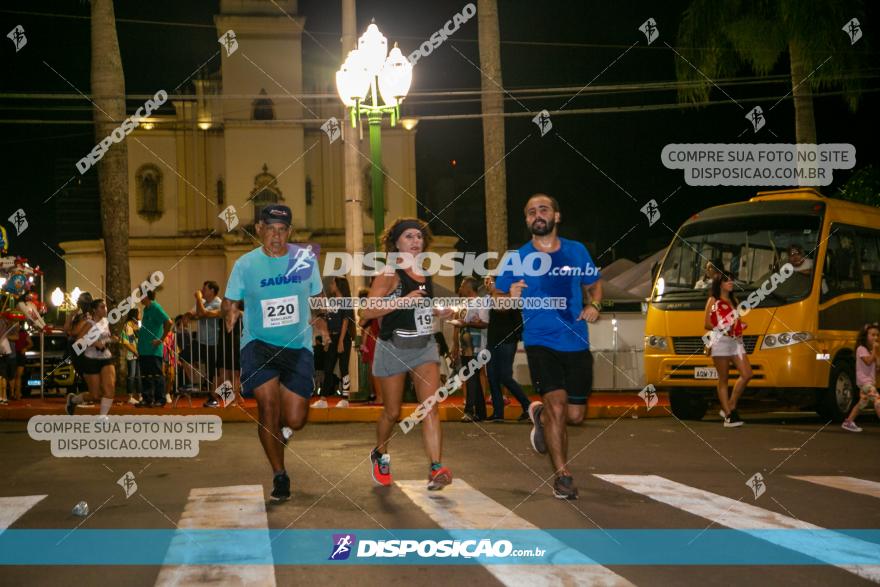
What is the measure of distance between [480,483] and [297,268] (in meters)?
2.29

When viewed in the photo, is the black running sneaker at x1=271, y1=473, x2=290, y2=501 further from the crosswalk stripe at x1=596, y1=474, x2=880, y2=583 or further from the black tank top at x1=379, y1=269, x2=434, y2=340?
the crosswalk stripe at x1=596, y1=474, x2=880, y2=583

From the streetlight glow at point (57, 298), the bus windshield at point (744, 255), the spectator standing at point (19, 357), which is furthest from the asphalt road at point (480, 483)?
the streetlight glow at point (57, 298)

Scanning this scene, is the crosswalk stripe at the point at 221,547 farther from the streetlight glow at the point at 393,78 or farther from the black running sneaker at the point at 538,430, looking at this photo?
the streetlight glow at the point at 393,78

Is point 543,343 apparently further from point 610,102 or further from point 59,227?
point 59,227

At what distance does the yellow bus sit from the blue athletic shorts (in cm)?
874

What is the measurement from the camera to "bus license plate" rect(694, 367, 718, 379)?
15602 millimetres

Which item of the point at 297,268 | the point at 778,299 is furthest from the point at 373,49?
the point at 297,268

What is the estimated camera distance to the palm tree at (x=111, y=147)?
67.3ft

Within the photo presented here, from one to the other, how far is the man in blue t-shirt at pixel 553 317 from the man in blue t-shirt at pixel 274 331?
A: 1.56m

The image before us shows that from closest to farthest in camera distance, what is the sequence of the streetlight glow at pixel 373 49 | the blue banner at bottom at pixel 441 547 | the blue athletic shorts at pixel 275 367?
the blue banner at bottom at pixel 441 547
the blue athletic shorts at pixel 275 367
the streetlight glow at pixel 373 49

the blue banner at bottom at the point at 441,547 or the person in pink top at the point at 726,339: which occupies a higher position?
the person in pink top at the point at 726,339

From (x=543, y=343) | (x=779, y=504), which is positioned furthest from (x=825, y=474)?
(x=543, y=343)

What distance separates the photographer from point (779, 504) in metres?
7.82

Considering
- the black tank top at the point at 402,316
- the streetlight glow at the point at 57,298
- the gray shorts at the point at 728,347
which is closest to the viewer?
the black tank top at the point at 402,316
